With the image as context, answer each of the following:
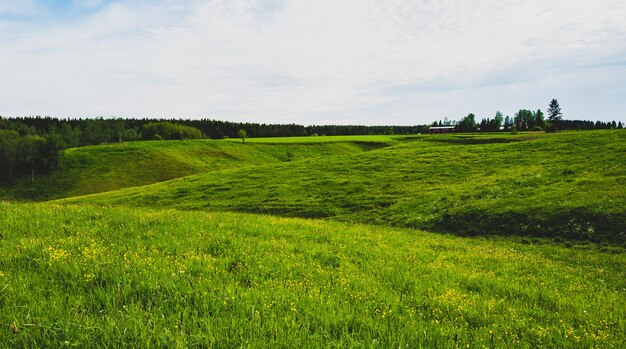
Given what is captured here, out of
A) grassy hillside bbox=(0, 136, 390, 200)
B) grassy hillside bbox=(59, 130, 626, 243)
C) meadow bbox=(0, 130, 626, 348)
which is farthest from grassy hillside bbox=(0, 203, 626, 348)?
grassy hillside bbox=(0, 136, 390, 200)

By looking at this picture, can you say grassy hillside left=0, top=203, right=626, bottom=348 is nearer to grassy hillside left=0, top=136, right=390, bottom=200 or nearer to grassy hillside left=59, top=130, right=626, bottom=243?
grassy hillside left=59, top=130, right=626, bottom=243

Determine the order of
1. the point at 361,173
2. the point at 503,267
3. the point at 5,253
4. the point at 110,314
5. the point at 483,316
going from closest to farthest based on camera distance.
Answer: the point at 110,314 → the point at 483,316 → the point at 5,253 → the point at 503,267 → the point at 361,173

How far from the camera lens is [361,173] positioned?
50562 mm

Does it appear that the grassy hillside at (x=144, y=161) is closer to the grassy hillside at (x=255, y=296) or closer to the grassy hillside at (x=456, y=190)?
the grassy hillside at (x=456, y=190)

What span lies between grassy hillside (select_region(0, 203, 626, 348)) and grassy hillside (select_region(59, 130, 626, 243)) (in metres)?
15.7

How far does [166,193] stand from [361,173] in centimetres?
2691

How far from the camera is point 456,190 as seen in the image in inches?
1430

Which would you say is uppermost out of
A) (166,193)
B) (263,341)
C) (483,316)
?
(263,341)

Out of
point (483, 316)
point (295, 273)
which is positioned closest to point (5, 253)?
point (295, 273)

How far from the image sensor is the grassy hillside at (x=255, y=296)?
4.46m

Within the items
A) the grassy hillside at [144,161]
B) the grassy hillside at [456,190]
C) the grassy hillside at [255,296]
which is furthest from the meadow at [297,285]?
the grassy hillside at [144,161]

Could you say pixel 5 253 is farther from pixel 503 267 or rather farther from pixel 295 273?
pixel 503 267

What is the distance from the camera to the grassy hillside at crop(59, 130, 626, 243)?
2612 cm

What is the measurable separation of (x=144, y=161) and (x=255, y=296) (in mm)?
109846
